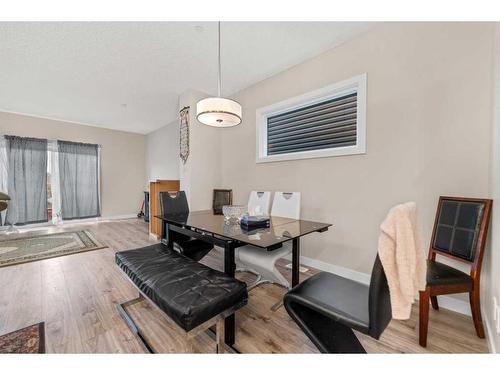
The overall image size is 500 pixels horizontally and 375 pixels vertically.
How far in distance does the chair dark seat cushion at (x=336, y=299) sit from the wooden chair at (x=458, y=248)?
0.53m

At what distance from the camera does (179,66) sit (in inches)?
111

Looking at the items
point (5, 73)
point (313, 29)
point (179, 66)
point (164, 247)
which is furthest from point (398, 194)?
point (5, 73)

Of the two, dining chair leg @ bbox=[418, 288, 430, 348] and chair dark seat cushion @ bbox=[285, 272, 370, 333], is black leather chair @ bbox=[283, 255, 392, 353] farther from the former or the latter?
Answer: dining chair leg @ bbox=[418, 288, 430, 348]

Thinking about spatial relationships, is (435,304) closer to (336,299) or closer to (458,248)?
(458,248)

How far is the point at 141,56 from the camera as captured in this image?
258 cm

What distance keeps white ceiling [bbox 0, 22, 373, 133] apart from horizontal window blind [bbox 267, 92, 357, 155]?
2.08ft

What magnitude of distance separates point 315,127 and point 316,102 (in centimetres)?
31

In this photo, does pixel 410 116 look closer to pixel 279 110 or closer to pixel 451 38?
pixel 451 38

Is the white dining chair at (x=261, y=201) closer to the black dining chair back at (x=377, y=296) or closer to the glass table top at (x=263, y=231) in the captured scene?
the glass table top at (x=263, y=231)

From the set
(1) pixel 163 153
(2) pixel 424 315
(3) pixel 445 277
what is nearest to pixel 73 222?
(1) pixel 163 153

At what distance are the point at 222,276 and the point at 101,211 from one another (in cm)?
583

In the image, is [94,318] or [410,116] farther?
[410,116]

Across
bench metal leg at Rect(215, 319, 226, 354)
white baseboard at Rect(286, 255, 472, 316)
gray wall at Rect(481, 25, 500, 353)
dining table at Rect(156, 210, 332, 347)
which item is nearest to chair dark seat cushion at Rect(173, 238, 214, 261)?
dining table at Rect(156, 210, 332, 347)
